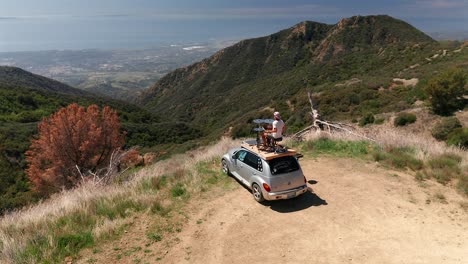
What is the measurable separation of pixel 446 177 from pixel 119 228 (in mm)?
10953

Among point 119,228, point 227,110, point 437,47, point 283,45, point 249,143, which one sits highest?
point 283,45

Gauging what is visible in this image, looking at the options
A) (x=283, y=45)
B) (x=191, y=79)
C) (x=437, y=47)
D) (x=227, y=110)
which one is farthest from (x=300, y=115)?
(x=191, y=79)

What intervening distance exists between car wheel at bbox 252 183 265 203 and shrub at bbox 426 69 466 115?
68.4 feet

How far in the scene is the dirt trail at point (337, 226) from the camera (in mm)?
7297

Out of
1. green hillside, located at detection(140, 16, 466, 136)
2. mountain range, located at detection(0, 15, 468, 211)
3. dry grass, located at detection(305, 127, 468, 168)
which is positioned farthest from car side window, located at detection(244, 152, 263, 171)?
green hillside, located at detection(140, 16, 466, 136)

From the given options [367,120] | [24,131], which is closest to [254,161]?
[367,120]

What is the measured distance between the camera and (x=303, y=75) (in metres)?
78.6

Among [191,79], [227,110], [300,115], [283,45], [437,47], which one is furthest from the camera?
[191,79]

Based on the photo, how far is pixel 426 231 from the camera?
8.16 metres

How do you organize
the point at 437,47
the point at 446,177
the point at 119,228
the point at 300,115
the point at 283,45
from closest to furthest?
the point at 119,228, the point at 446,177, the point at 300,115, the point at 437,47, the point at 283,45

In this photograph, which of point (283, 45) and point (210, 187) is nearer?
point (210, 187)

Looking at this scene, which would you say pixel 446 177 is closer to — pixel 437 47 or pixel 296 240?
pixel 296 240

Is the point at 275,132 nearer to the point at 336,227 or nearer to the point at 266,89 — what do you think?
the point at 336,227

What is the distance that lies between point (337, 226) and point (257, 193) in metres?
2.62
